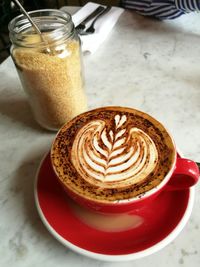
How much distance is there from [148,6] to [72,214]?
63 centimetres

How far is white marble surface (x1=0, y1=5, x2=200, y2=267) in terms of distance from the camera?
1.20 feet

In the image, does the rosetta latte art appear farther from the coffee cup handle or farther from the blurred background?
the blurred background

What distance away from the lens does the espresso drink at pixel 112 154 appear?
35cm

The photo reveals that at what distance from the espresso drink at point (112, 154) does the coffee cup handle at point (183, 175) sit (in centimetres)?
1

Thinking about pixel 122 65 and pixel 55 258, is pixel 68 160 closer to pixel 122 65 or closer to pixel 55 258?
pixel 55 258

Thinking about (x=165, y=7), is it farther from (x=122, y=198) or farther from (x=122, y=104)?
(x=122, y=198)

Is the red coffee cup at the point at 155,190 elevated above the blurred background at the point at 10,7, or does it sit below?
above

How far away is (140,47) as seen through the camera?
0.71 m

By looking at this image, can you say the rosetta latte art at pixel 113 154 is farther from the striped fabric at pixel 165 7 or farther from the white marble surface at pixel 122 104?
the striped fabric at pixel 165 7

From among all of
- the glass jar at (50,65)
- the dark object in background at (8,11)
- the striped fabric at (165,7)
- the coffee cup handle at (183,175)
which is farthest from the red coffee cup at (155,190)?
the dark object in background at (8,11)

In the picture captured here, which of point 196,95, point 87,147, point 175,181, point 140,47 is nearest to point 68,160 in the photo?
point 87,147

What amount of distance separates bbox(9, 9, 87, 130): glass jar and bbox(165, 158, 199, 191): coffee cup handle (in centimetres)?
22

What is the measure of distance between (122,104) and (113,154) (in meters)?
0.21

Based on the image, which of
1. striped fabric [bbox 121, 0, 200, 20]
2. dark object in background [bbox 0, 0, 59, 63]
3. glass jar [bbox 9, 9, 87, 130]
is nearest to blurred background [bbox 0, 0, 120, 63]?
dark object in background [bbox 0, 0, 59, 63]
